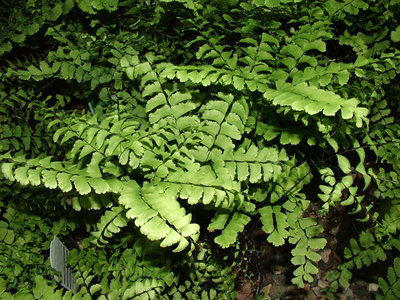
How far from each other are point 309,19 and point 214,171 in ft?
4.85

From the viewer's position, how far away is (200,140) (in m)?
2.01

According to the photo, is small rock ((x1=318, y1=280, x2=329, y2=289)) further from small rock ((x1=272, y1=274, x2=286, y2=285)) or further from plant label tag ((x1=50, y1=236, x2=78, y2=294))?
plant label tag ((x1=50, y1=236, x2=78, y2=294))

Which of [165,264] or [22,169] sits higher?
[22,169]

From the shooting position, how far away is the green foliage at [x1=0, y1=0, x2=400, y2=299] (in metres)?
1.69

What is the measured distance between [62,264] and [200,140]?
4.27 ft

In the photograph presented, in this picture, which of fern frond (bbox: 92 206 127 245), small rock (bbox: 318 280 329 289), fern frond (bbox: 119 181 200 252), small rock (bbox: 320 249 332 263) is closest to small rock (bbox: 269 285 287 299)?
small rock (bbox: 318 280 329 289)

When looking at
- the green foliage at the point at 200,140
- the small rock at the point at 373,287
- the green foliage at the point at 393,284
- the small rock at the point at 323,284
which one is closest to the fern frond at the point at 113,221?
the green foliage at the point at 200,140

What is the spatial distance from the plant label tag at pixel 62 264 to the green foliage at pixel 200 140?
0.08m

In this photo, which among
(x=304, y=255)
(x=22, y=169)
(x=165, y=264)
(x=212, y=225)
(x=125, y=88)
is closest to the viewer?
(x=22, y=169)

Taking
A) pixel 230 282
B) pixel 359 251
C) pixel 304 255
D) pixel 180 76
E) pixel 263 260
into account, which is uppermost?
pixel 180 76

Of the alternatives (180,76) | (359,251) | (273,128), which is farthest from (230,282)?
(180,76)

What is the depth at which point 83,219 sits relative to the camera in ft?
8.64

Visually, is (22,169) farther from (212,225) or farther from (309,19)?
(309,19)

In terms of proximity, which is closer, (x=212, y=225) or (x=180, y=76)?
(x=180, y=76)
